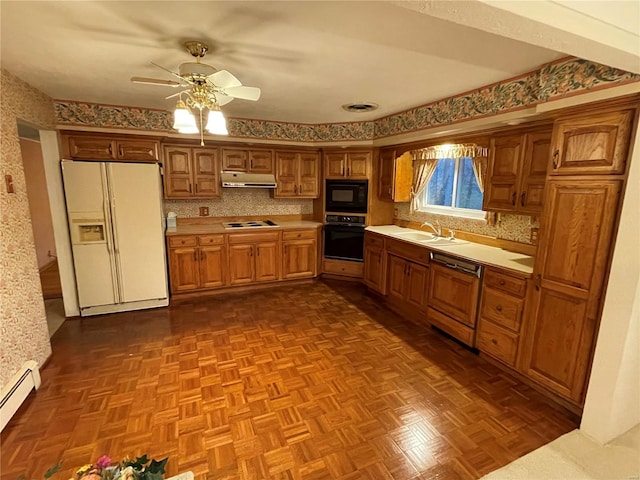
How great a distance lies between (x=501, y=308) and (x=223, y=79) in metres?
2.68

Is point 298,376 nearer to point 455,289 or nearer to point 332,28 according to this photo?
point 455,289

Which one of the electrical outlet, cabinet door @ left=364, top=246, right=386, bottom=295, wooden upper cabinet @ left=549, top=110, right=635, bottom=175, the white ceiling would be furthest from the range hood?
wooden upper cabinet @ left=549, top=110, right=635, bottom=175

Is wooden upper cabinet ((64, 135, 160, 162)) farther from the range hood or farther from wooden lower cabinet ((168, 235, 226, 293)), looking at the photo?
wooden lower cabinet ((168, 235, 226, 293))

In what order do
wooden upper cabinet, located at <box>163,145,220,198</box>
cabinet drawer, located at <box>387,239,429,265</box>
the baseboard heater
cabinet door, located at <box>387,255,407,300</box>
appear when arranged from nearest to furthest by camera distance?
the baseboard heater, cabinet drawer, located at <box>387,239,429,265</box>, cabinet door, located at <box>387,255,407,300</box>, wooden upper cabinet, located at <box>163,145,220,198</box>

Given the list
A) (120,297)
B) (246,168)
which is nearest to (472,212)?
(246,168)

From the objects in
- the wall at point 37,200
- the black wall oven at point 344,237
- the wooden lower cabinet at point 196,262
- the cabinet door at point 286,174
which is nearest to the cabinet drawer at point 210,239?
the wooden lower cabinet at point 196,262

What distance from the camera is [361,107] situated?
140 inches

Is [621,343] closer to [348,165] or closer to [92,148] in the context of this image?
[348,165]

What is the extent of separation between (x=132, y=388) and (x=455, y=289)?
9.46 ft

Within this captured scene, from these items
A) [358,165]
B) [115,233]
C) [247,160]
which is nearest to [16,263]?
[115,233]

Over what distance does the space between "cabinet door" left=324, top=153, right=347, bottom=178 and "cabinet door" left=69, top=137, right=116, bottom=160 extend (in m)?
2.69

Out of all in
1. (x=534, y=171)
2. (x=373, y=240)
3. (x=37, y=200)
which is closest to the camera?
(x=534, y=171)

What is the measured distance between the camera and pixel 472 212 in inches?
141

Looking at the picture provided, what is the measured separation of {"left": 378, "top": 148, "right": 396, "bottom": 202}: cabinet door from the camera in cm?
422
